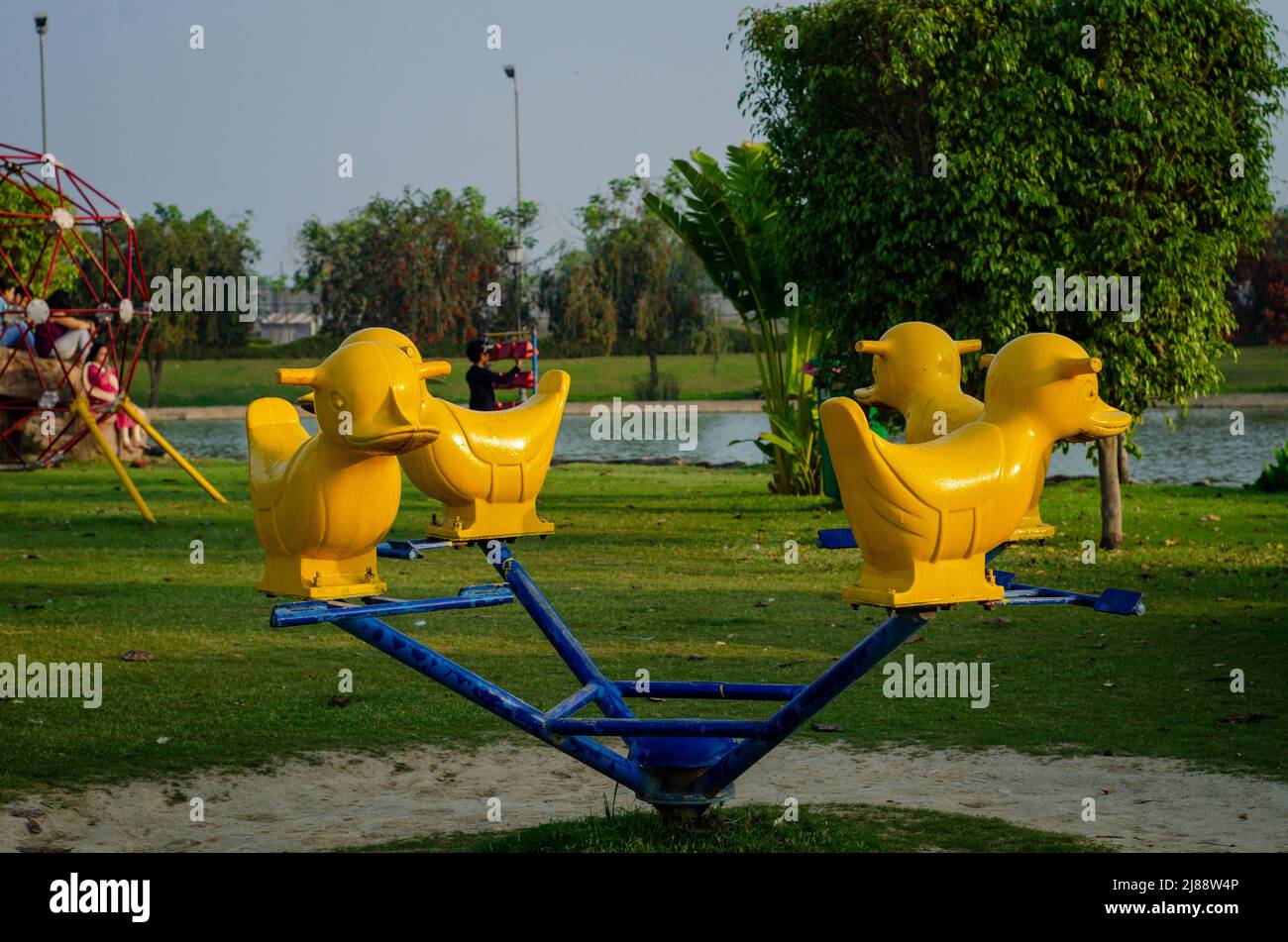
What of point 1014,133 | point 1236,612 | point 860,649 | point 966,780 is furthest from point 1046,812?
point 1014,133

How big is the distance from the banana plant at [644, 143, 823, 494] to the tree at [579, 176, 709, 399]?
31.2m

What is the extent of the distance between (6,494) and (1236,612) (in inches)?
579

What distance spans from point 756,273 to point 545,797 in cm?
1231

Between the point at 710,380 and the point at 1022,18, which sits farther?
the point at 710,380

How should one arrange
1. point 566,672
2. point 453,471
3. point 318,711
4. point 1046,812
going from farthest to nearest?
1. point 566,672
2. point 318,711
3. point 1046,812
4. point 453,471

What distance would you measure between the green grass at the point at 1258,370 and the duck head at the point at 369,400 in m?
44.8

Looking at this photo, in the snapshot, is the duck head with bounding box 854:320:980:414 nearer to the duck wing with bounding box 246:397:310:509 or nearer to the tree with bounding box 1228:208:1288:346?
the duck wing with bounding box 246:397:310:509

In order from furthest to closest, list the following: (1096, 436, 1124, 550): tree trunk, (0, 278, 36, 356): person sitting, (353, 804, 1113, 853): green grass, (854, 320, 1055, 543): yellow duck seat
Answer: (0, 278, 36, 356): person sitting, (1096, 436, 1124, 550): tree trunk, (353, 804, 1113, 853): green grass, (854, 320, 1055, 543): yellow duck seat

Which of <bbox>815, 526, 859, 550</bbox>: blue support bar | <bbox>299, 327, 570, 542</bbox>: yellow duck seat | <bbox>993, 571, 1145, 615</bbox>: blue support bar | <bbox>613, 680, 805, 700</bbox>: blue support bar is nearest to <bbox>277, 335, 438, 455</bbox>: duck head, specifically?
<bbox>299, 327, 570, 542</bbox>: yellow duck seat

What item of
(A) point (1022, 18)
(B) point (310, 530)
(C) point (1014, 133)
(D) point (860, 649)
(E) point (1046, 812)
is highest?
(A) point (1022, 18)

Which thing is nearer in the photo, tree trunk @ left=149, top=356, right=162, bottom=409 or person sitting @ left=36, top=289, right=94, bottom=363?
person sitting @ left=36, top=289, right=94, bottom=363

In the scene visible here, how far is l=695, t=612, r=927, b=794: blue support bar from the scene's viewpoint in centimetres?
415
